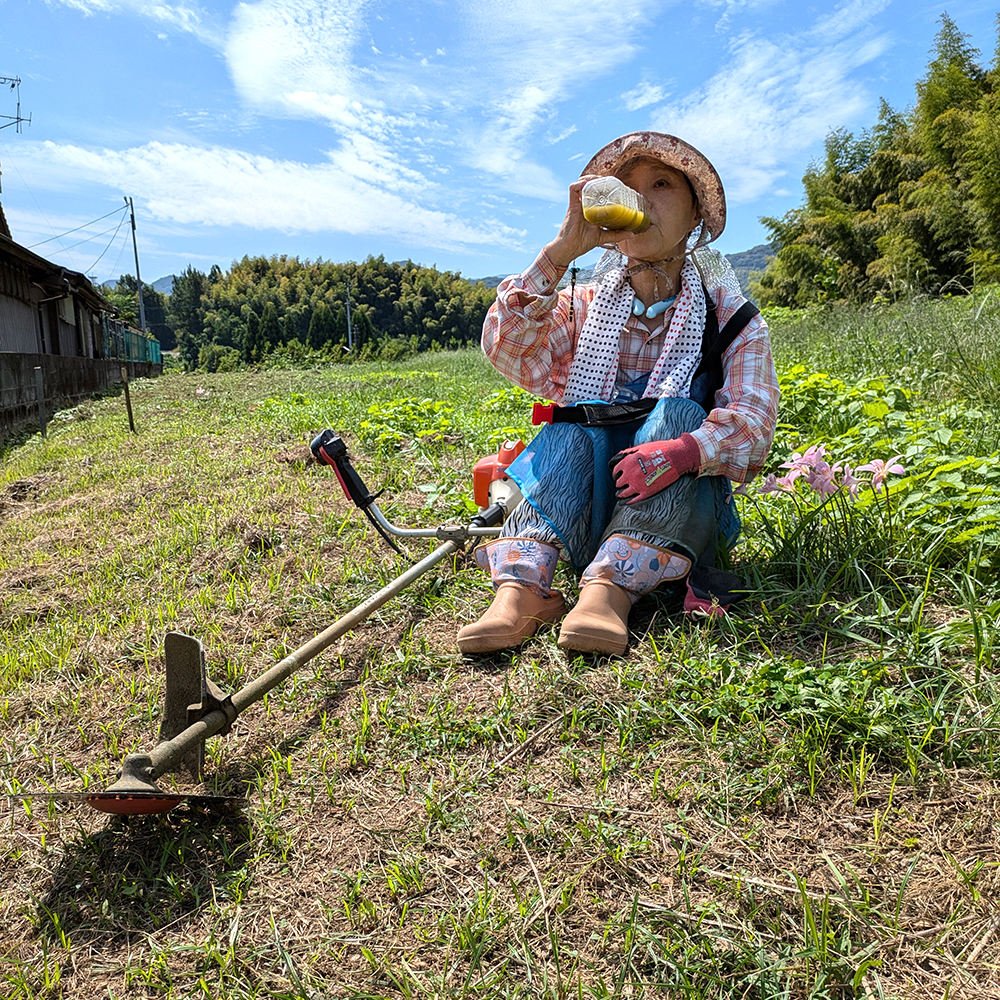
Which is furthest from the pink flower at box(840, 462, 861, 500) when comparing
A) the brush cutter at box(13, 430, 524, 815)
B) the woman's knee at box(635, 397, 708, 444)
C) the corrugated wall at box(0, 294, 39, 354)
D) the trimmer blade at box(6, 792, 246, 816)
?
the corrugated wall at box(0, 294, 39, 354)

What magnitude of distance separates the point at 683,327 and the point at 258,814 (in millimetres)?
1898

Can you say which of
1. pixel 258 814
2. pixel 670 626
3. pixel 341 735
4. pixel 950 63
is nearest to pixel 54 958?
pixel 258 814

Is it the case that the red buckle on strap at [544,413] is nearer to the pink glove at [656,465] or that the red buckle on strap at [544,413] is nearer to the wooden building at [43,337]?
the pink glove at [656,465]

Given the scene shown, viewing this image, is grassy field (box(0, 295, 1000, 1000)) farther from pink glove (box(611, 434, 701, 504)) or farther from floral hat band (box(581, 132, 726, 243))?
floral hat band (box(581, 132, 726, 243))

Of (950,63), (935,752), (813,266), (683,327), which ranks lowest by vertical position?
(935,752)

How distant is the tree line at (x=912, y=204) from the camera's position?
15.1 m

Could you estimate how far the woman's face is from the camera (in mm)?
2332

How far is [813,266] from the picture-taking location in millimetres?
27078

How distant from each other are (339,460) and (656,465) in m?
1.19

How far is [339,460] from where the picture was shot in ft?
8.55

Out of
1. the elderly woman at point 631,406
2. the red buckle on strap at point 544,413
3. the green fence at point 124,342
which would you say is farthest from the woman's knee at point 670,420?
the green fence at point 124,342

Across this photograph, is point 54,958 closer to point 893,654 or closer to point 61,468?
point 893,654

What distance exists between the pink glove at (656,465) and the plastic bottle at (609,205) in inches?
26.0

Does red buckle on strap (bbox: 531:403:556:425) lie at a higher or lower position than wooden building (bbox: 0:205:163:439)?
lower
